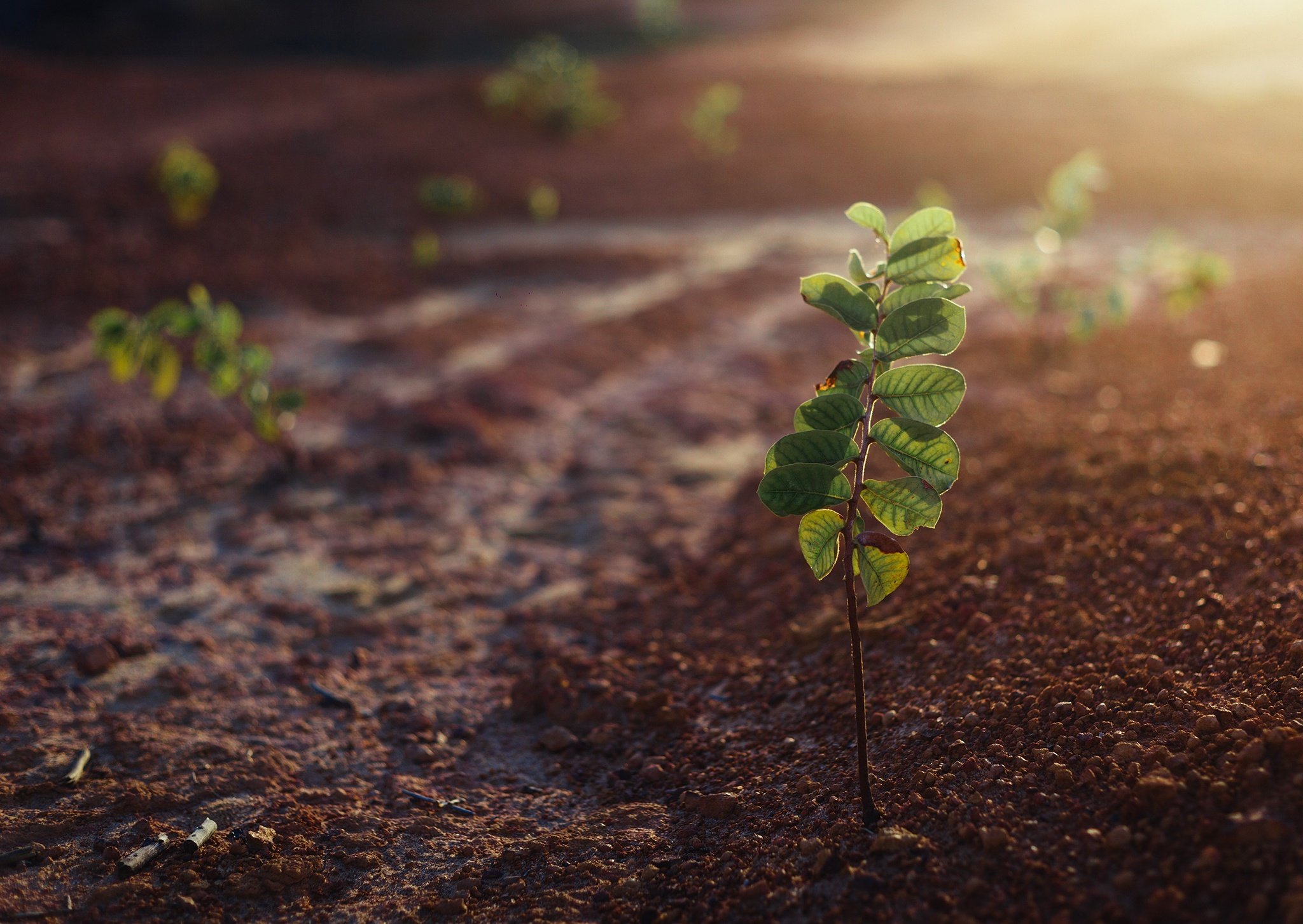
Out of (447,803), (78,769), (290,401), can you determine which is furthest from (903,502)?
(290,401)

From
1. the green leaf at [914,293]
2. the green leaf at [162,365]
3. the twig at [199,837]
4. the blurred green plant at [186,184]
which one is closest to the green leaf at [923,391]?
the green leaf at [914,293]

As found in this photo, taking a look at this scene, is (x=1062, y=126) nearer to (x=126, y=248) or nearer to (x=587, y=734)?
(x=126, y=248)

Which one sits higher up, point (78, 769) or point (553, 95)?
point (553, 95)

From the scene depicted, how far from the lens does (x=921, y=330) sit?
157 centimetres

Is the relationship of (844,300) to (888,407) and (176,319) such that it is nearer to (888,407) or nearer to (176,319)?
(888,407)

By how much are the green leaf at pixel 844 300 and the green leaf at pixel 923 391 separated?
10 centimetres

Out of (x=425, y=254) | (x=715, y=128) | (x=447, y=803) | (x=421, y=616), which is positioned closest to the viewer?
(x=447, y=803)

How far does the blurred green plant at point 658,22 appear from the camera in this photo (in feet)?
76.7

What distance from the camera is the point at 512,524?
12.9ft

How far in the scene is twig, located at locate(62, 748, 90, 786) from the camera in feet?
7.27

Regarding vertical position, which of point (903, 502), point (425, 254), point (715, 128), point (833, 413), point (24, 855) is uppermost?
point (715, 128)

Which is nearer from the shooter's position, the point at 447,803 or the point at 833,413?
the point at 833,413

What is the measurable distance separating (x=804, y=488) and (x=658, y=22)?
81.1 ft

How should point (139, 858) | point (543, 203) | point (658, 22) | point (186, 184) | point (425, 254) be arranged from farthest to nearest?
1. point (658, 22)
2. point (543, 203)
3. point (186, 184)
4. point (425, 254)
5. point (139, 858)
